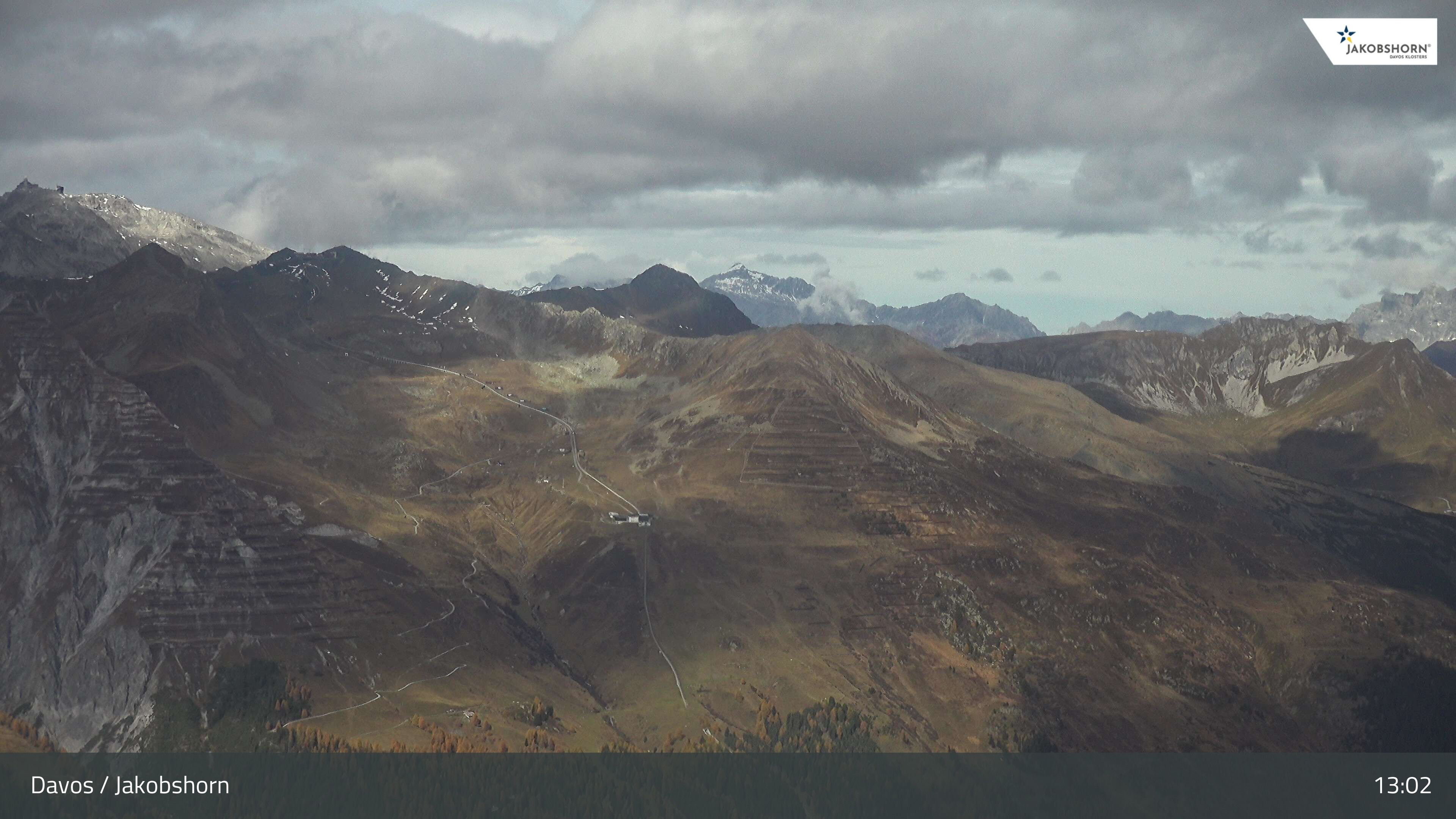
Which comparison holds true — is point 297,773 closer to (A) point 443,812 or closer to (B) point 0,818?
(A) point 443,812

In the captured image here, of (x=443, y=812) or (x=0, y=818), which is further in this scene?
(x=443, y=812)

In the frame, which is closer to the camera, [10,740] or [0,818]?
[0,818]

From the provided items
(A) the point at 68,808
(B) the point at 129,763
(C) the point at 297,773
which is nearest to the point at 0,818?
(A) the point at 68,808

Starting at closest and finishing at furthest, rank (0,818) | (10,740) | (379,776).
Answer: (0,818) < (10,740) < (379,776)

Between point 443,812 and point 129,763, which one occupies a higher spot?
point 129,763

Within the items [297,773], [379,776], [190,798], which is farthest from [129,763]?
[379,776]

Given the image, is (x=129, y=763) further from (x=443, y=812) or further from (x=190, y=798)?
(x=443, y=812)

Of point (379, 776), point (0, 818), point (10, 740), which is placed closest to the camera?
point (0, 818)

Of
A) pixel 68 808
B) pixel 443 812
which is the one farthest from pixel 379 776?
pixel 68 808

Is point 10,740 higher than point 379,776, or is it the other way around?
point 10,740
